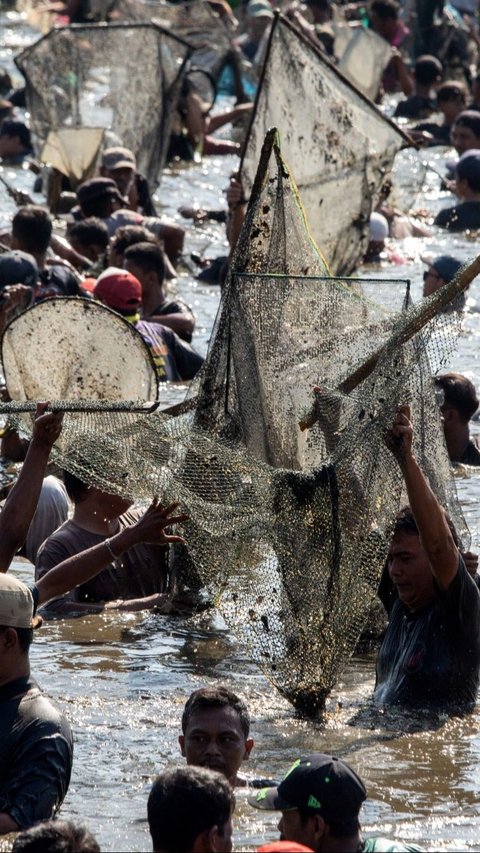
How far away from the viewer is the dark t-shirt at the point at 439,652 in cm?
594

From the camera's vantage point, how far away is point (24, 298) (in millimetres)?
9672

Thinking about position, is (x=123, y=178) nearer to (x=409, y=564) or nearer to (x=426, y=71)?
(x=426, y=71)

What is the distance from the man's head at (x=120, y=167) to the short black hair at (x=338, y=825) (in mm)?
11056

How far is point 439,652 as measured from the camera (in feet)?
19.8

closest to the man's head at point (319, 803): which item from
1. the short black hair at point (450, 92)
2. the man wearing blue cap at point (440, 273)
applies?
the man wearing blue cap at point (440, 273)

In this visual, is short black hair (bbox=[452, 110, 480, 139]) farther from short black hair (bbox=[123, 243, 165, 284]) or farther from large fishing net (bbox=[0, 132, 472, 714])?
large fishing net (bbox=[0, 132, 472, 714])

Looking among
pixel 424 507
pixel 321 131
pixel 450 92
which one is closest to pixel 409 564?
pixel 424 507

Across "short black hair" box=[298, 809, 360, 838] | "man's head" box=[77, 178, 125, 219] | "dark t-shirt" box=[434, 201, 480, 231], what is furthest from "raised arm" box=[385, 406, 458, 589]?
"dark t-shirt" box=[434, 201, 480, 231]

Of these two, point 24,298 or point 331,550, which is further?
point 24,298

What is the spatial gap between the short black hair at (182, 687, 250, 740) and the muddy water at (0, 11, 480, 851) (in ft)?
0.93

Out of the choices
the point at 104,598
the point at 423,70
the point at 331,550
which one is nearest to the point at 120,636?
the point at 104,598

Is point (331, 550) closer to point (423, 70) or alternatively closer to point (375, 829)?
point (375, 829)

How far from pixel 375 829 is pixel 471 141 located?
13.8 m

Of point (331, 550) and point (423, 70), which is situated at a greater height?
point (423, 70)
